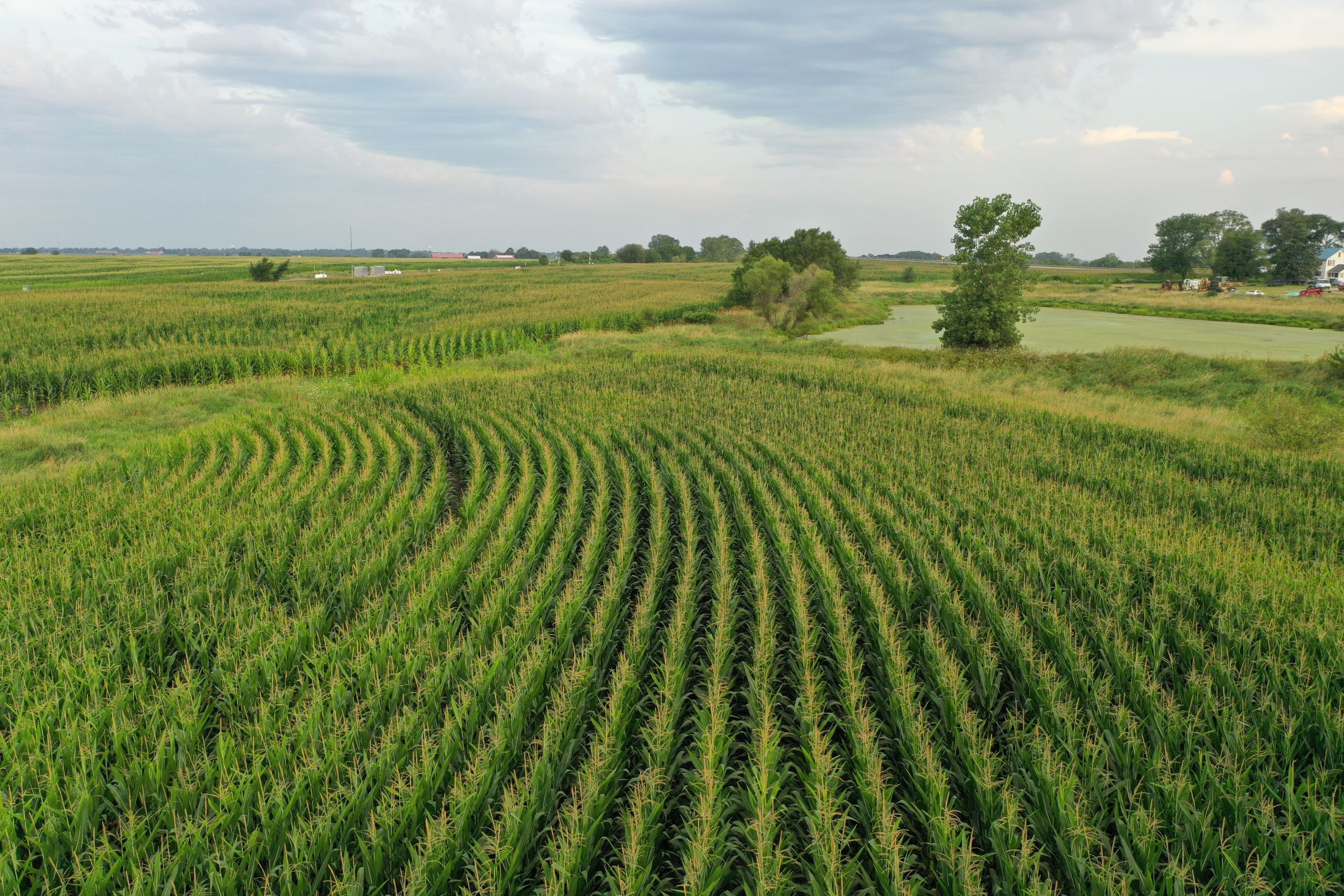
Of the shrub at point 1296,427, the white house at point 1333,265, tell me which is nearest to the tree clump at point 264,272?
the shrub at point 1296,427

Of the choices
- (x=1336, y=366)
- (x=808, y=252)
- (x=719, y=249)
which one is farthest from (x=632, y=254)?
(x=1336, y=366)

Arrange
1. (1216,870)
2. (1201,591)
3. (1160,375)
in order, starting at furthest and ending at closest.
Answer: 1. (1160,375)
2. (1201,591)
3. (1216,870)

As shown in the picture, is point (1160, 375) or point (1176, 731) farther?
point (1160, 375)

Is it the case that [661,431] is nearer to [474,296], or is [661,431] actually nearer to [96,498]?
[96,498]

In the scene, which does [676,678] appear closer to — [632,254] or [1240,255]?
[1240,255]

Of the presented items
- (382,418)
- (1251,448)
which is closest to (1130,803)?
(1251,448)

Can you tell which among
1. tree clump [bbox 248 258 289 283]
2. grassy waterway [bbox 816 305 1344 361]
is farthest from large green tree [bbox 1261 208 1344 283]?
tree clump [bbox 248 258 289 283]
